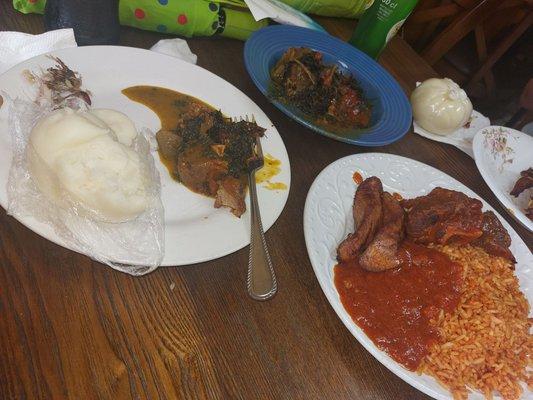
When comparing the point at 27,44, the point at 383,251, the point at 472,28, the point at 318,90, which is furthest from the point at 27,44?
the point at 472,28

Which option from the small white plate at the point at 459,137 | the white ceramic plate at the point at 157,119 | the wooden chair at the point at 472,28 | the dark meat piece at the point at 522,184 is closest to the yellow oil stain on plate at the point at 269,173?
the white ceramic plate at the point at 157,119

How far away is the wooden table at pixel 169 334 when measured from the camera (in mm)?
935

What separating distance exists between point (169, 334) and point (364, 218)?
2.35 feet

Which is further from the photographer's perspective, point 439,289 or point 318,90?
point 318,90

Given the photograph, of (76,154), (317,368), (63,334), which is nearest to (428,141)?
(317,368)

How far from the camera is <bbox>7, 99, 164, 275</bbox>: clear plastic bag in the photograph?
1018 millimetres

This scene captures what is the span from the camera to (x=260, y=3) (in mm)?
1996

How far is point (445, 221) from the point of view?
145cm

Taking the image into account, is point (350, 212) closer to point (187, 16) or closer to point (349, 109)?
point (349, 109)

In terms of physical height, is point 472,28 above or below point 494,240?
above

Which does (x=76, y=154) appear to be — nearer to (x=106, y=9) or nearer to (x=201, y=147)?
(x=201, y=147)

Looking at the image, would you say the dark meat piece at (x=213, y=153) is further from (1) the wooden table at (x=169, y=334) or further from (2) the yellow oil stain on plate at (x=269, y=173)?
(1) the wooden table at (x=169, y=334)

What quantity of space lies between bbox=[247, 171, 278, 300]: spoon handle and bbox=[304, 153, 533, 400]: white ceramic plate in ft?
0.45

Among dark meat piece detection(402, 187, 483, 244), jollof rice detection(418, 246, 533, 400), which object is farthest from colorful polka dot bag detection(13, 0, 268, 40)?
jollof rice detection(418, 246, 533, 400)
